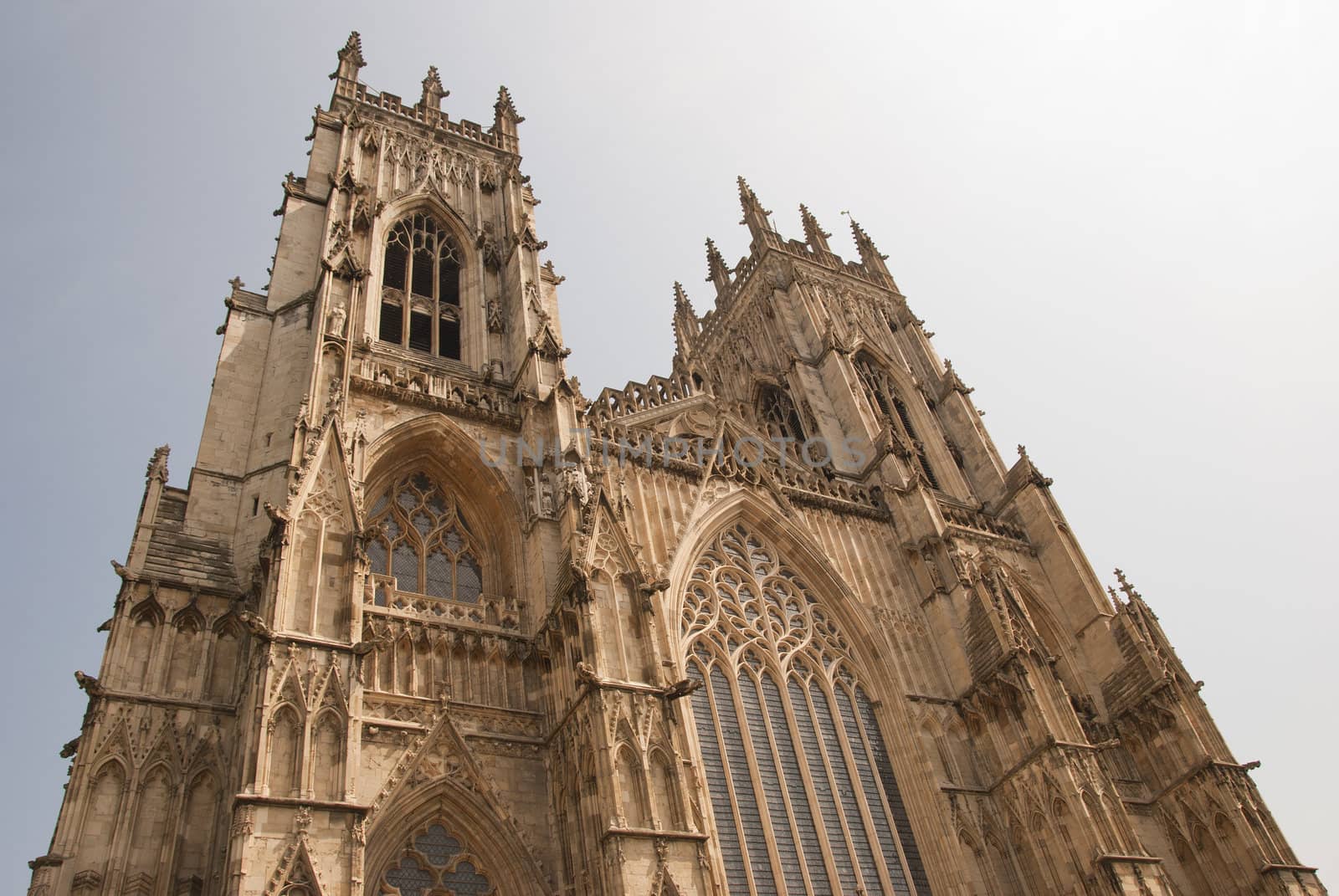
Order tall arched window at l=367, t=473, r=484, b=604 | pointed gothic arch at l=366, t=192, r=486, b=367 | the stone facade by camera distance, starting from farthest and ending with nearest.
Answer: pointed gothic arch at l=366, t=192, r=486, b=367, tall arched window at l=367, t=473, r=484, b=604, the stone facade

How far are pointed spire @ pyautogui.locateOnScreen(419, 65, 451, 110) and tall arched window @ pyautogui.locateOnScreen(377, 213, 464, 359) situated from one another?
212 inches

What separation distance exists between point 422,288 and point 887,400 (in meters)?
14.2

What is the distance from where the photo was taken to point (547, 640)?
15.6 m

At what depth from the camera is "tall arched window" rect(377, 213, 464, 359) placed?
2177cm

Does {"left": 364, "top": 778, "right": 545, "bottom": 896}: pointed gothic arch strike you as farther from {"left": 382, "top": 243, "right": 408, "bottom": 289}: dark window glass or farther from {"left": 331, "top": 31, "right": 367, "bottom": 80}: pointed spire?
{"left": 331, "top": 31, "right": 367, "bottom": 80}: pointed spire

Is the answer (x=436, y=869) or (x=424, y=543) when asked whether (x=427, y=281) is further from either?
Answer: (x=436, y=869)

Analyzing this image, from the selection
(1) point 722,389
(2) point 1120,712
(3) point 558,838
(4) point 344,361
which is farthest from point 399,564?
(1) point 722,389

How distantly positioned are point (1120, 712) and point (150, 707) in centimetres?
1878

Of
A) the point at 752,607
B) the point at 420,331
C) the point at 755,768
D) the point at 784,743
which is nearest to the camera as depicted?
the point at 755,768

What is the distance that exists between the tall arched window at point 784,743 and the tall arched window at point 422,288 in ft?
25.7

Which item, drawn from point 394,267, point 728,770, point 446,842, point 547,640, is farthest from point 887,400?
point 446,842

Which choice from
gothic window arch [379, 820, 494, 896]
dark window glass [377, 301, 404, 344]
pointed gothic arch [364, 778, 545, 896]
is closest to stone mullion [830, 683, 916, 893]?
pointed gothic arch [364, 778, 545, 896]

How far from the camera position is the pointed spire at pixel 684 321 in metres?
34.9

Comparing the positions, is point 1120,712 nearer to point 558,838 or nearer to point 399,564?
point 558,838
